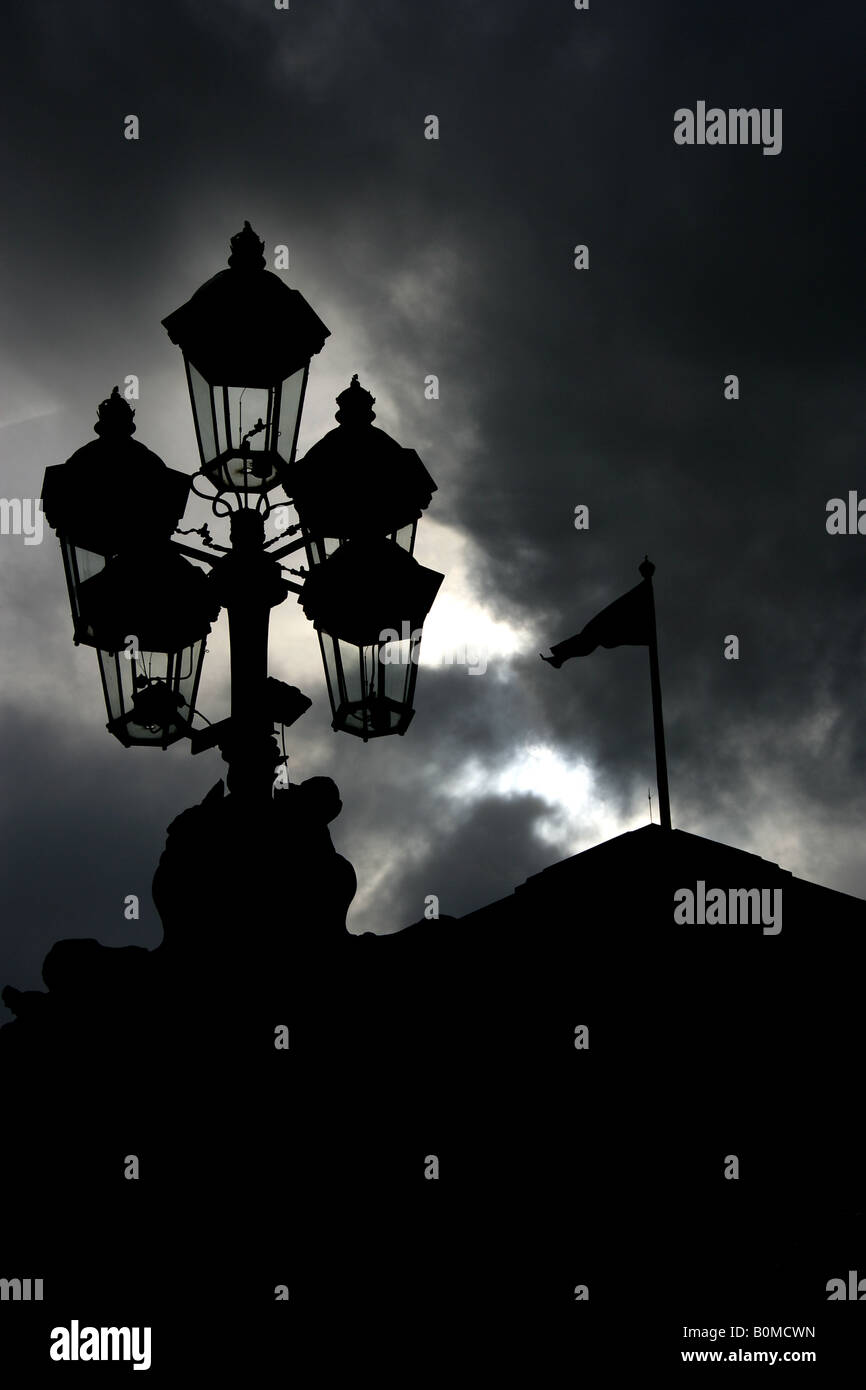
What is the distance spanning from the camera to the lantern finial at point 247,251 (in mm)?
6719

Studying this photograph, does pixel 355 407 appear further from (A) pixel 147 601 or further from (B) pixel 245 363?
(A) pixel 147 601

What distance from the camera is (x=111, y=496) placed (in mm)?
6434

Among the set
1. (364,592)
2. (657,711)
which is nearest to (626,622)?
(657,711)

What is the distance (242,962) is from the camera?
5164 mm

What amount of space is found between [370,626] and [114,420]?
1741 millimetres

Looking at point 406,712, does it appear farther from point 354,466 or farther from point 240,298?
point 240,298

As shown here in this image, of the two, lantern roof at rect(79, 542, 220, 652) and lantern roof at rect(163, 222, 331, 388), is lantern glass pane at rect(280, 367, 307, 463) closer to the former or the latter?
lantern roof at rect(163, 222, 331, 388)

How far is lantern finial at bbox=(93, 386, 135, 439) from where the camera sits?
6.62m

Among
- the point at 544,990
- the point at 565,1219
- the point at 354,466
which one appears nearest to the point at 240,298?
the point at 354,466

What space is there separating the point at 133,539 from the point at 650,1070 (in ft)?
44.2

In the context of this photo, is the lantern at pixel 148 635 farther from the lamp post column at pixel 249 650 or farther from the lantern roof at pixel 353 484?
the lantern roof at pixel 353 484

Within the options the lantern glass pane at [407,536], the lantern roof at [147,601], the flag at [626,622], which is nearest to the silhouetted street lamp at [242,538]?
the lantern roof at [147,601]

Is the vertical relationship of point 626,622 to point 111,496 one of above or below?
above

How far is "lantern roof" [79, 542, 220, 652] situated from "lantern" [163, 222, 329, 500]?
687 millimetres
